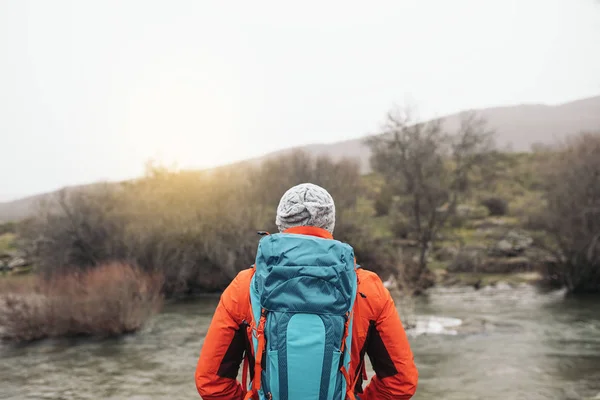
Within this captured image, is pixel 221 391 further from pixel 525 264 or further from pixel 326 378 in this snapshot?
pixel 525 264

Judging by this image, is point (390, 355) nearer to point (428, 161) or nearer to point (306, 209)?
point (306, 209)

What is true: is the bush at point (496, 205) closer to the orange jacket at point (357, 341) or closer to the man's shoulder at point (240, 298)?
the orange jacket at point (357, 341)

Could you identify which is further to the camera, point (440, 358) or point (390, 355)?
point (440, 358)

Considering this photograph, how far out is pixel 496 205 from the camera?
155 feet

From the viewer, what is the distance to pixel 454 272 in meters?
28.8

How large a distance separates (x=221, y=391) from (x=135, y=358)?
12154mm

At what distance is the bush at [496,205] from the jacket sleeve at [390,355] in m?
46.2

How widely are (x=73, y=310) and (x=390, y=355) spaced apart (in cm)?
1543

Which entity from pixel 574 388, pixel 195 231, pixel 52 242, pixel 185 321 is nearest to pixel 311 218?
pixel 574 388

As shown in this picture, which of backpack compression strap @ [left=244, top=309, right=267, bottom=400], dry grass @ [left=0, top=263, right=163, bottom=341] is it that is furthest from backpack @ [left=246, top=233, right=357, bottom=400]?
dry grass @ [left=0, top=263, right=163, bottom=341]

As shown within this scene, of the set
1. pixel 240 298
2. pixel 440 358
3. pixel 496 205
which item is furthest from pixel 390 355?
pixel 496 205

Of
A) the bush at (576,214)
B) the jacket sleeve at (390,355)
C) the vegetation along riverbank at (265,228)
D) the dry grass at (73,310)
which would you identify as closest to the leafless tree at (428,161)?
the vegetation along riverbank at (265,228)

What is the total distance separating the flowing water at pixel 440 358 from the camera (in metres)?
11.2

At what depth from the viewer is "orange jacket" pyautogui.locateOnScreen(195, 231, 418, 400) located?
279 centimetres
